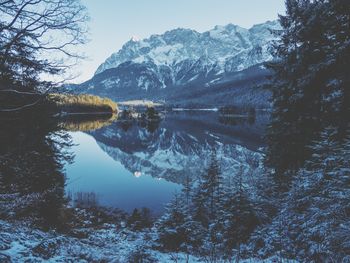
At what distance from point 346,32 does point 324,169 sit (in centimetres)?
721

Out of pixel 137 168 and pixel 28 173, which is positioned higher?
pixel 28 173

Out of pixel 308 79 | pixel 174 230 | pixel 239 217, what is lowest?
pixel 174 230

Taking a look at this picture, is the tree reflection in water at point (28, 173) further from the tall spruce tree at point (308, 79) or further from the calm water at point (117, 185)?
the tall spruce tree at point (308, 79)

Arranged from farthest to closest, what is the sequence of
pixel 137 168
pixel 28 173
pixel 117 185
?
1. pixel 137 168
2. pixel 117 185
3. pixel 28 173

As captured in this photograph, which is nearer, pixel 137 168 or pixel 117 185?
pixel 117 185

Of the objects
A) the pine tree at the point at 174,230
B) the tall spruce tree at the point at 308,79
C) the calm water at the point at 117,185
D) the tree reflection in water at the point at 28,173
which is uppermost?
the tall spruce tree at the point at 308,79

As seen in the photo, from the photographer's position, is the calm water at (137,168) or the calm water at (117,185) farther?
the calm water at (137,168)

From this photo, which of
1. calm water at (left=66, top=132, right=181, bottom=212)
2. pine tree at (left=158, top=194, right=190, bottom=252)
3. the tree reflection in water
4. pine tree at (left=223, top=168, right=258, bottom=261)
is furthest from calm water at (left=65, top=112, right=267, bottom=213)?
pine tree at (left=223, top=168, right=258, bottom=261)

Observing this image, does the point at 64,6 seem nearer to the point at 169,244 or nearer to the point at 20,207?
the point at 20,207

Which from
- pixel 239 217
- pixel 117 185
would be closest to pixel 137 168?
pixel 117 185

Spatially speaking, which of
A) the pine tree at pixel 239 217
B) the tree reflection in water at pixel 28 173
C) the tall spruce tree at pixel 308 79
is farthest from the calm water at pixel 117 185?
the tall spruce tree at pixel 308 79

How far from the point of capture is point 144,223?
2048 centimetres

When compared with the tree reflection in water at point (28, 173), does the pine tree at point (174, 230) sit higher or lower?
lower

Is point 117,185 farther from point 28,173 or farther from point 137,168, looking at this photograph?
point 28,173
